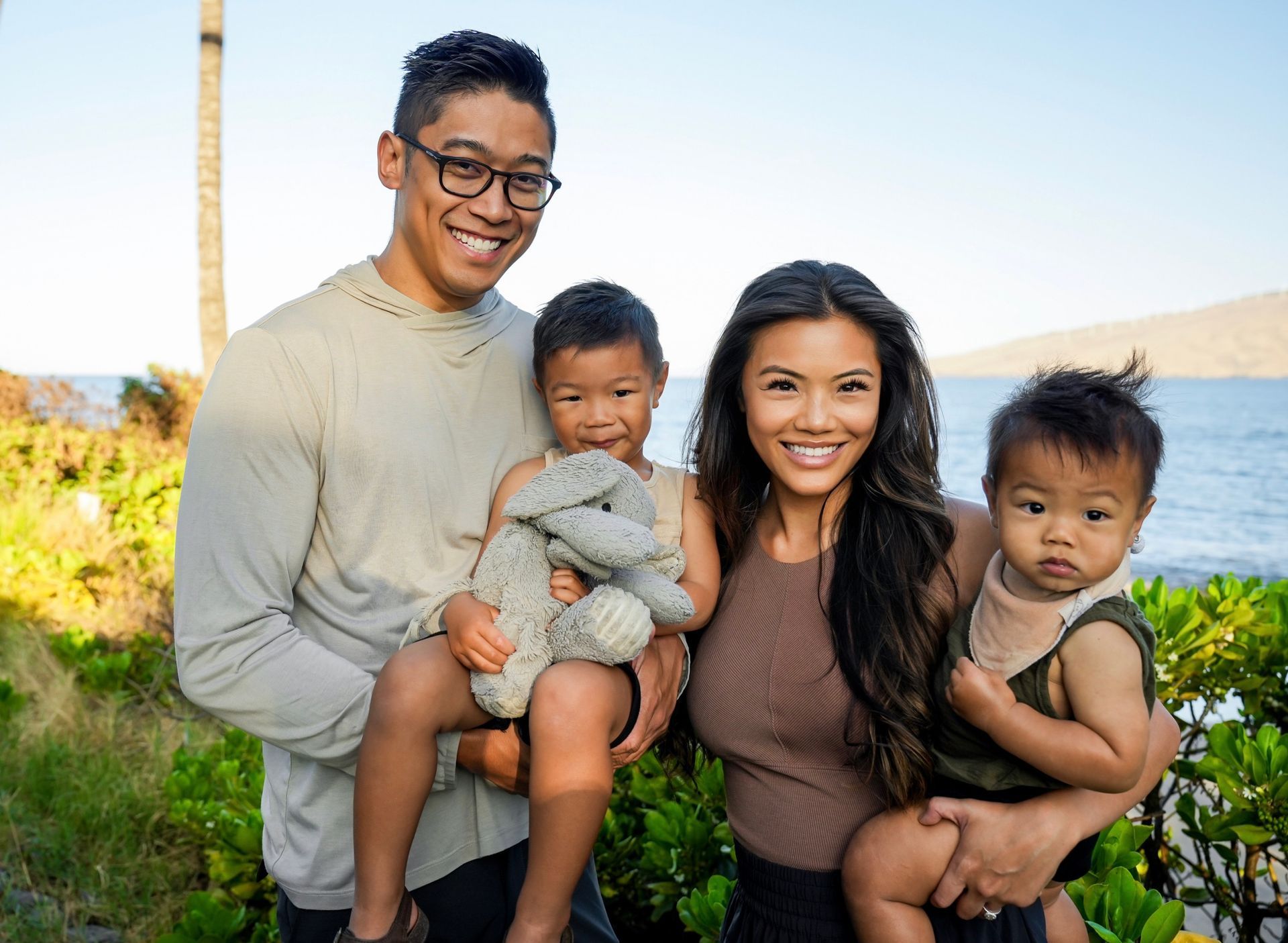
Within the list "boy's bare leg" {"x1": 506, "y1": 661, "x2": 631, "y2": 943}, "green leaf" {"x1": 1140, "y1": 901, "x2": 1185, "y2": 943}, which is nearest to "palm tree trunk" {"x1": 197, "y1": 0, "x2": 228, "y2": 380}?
"boy's bare leg" {"x1": 506, "y1": 661, "x2": 631, "y2": 943}

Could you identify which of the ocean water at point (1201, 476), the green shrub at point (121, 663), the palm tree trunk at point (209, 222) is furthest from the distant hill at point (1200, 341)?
the green shrub at point (121, 663)

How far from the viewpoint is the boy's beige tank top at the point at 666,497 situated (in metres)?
2.57

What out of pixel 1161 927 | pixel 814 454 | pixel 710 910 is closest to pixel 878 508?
pixel 814 454

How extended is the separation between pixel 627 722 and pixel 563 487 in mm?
597

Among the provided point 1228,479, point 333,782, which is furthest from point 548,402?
point 1228,479

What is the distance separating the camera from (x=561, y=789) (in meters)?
2.07

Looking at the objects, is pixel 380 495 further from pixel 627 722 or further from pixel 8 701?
pixel 8 701

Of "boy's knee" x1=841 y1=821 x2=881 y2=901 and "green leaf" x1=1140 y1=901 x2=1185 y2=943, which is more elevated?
"boy's knee" x1=841 y1=821 x2=881 y2=901

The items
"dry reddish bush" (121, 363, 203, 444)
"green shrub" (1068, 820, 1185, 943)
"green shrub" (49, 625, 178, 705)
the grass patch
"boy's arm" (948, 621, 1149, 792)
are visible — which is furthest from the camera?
"dry reddish bush" (121, 363, 203, 444)

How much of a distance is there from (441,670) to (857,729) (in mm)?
1015

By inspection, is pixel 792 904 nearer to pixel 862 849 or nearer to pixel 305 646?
pixel 862 849

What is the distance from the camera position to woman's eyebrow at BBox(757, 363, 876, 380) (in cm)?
239

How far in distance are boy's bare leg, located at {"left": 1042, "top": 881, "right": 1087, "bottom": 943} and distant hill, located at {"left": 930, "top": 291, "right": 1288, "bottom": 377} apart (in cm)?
9456

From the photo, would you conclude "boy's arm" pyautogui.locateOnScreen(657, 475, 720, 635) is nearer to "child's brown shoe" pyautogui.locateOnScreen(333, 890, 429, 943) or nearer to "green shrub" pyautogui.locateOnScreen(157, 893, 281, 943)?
"child's brown shoe" pyautogui.locateOnScreen(333, 890, 429, 943)
